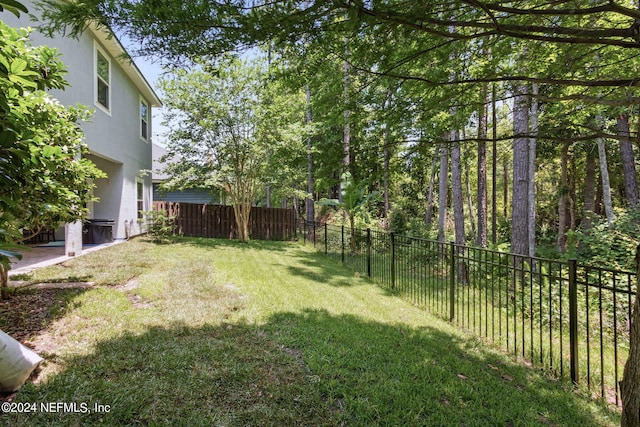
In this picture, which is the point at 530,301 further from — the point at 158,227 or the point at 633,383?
the point at 158,227

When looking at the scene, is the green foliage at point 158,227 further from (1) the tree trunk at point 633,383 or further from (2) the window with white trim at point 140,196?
(1) the tree trunk at point 633,383

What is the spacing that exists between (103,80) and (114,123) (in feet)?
4.13

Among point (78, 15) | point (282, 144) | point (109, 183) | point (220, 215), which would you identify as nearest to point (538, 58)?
point (78, 15)

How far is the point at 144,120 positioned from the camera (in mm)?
13414

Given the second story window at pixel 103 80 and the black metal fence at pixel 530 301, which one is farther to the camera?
the second story window at pixel 103 80

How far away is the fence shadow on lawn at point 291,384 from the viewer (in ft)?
7.83

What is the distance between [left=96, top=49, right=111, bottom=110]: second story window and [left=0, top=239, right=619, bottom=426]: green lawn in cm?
562

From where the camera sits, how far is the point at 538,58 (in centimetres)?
322

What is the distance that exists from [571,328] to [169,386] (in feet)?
13.4

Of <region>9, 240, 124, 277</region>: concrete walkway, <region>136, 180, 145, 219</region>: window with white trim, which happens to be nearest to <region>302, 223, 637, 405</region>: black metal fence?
<region>9, 240, 124, 277</region>: concrete walkway

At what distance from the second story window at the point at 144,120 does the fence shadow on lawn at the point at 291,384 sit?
11882 millimetres

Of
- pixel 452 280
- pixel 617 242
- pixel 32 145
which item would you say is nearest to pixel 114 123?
pixel 32 145

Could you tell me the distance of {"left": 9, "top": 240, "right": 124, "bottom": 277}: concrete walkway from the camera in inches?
248

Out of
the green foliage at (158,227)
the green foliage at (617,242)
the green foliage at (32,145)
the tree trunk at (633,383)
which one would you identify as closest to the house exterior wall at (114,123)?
the green foliage at (158,227)
